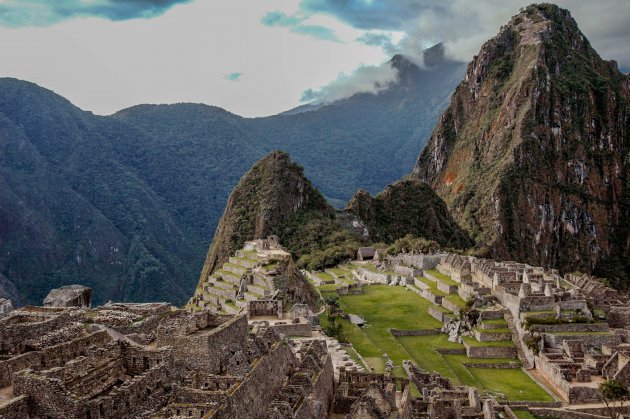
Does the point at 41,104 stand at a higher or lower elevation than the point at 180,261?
higher

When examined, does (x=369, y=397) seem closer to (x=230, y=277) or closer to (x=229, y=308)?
(x=229, y=308)

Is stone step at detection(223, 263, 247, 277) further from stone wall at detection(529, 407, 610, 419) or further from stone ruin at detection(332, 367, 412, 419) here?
stone ruin at detection(332, 367, 412, 419)

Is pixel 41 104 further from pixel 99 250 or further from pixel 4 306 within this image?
pixel 4 306

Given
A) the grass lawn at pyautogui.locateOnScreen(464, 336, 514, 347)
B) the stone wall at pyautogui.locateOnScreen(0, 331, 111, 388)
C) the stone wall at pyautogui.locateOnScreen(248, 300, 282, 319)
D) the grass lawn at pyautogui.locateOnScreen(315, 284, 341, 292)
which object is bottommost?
the grass lawn at pyautogui.locateOnScreen(464, 336, 514, 347)

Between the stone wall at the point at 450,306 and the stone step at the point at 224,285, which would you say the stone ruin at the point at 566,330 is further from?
the stone step at the point at 224,285

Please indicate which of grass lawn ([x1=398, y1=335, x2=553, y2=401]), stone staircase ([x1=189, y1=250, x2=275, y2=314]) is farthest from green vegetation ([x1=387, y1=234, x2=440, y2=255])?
grass lawn ([x1=398, y1=335, x2=553, y2=401])

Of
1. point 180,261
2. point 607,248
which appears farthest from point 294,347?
point 607,248
